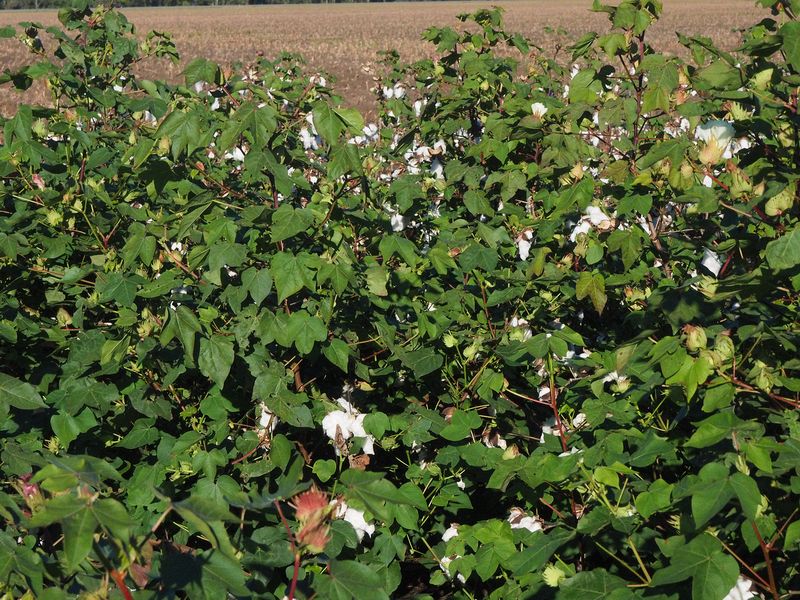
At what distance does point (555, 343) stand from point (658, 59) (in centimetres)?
91

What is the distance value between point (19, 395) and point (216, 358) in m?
0.46

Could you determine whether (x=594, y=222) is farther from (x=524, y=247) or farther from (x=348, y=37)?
(x=348, y=37)

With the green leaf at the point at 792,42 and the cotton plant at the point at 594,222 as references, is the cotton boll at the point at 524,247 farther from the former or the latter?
the green leaf at the point at 792,42

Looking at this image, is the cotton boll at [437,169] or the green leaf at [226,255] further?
the cotton boll at [437,169]

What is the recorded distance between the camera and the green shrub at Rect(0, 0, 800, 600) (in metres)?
1.58

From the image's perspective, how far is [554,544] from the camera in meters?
1.81

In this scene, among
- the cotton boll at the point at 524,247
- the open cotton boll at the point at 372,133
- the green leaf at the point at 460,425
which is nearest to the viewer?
the green leaf at the point at 460,425

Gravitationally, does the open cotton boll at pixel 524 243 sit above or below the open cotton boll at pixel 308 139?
below

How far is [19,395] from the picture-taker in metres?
1.94

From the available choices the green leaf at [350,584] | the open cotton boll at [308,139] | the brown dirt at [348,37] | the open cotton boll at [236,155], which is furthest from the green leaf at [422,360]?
the brown dirt at [348,37]

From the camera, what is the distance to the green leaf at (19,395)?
1.92 m

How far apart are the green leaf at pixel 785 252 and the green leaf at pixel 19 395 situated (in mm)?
1580

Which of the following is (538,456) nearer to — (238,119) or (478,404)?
(478,404)

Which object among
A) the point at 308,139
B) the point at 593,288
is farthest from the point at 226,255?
the point at 308,139
